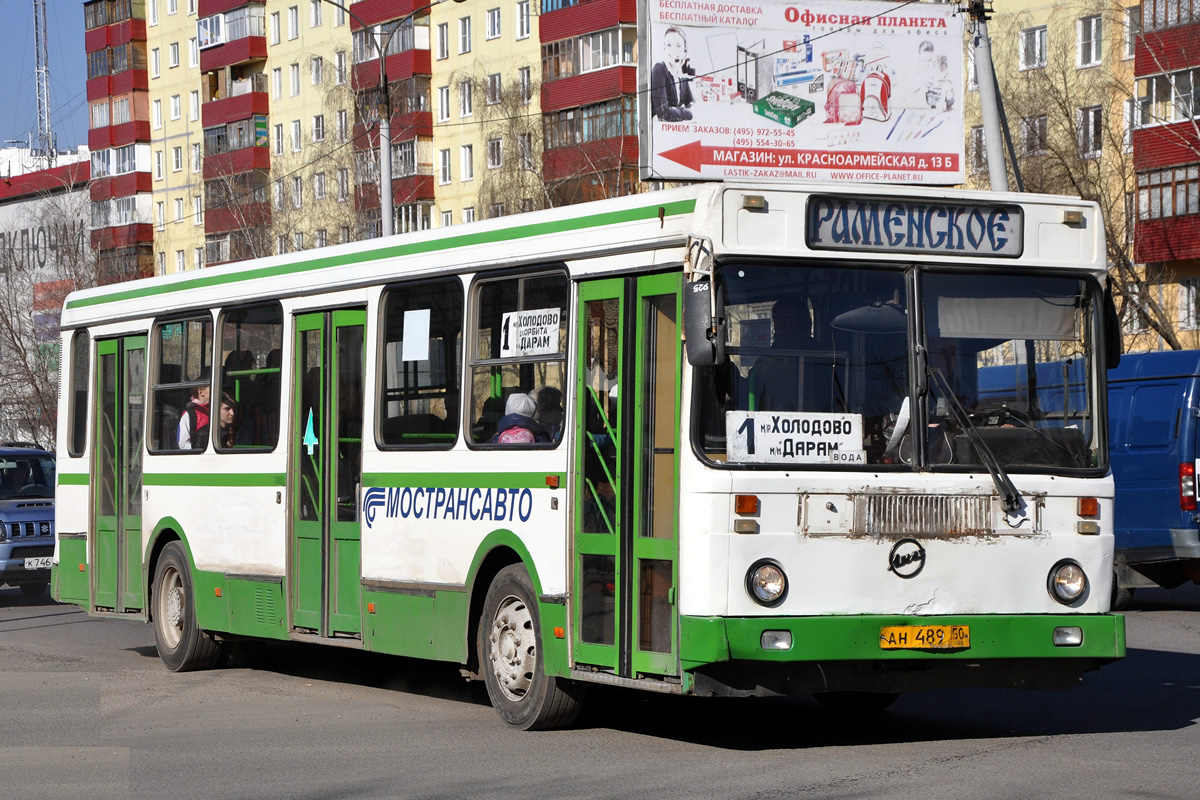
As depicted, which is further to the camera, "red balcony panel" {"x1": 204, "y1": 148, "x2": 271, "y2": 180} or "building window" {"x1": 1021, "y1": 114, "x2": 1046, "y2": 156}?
"red balcony panel" {"x1": 204, "y1": 148, "x2": 271, "y2": 180}

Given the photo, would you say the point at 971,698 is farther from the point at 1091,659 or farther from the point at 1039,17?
the point at 1039,17

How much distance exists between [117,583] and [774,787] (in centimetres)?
Result: 851

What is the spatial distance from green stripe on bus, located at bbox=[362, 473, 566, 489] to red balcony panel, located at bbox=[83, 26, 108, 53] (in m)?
77.1

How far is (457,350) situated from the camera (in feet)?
37.7

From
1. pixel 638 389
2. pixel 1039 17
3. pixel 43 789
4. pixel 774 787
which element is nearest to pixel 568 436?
pixel 638 389

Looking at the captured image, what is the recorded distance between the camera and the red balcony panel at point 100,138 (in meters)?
83.6

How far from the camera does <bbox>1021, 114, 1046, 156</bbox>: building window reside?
133 ft

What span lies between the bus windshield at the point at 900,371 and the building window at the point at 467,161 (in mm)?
55022

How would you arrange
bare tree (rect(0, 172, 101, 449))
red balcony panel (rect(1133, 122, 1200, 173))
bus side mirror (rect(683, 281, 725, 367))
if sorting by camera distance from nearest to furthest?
bus side mirror (rect(683, 281, 725, 367)), red balcony panel (rect(1133, 122, 1200, 173)), bare tree (rect(0, 172, 101, 449))

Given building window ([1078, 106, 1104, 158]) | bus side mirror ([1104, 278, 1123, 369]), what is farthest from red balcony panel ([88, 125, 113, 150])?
bus side mirror ([1104, 278, 1123, 369])

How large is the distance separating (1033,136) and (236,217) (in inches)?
1172

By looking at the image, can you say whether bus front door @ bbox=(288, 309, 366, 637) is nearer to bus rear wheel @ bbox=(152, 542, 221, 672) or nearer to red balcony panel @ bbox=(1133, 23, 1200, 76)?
bus rear wheel @ bbox=(152, 542, 221, 672)

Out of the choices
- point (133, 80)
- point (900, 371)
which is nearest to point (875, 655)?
point (900, 371)

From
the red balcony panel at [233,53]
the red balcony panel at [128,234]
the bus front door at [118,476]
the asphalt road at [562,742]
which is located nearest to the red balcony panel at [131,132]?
the red balcony panel at [128,234]
